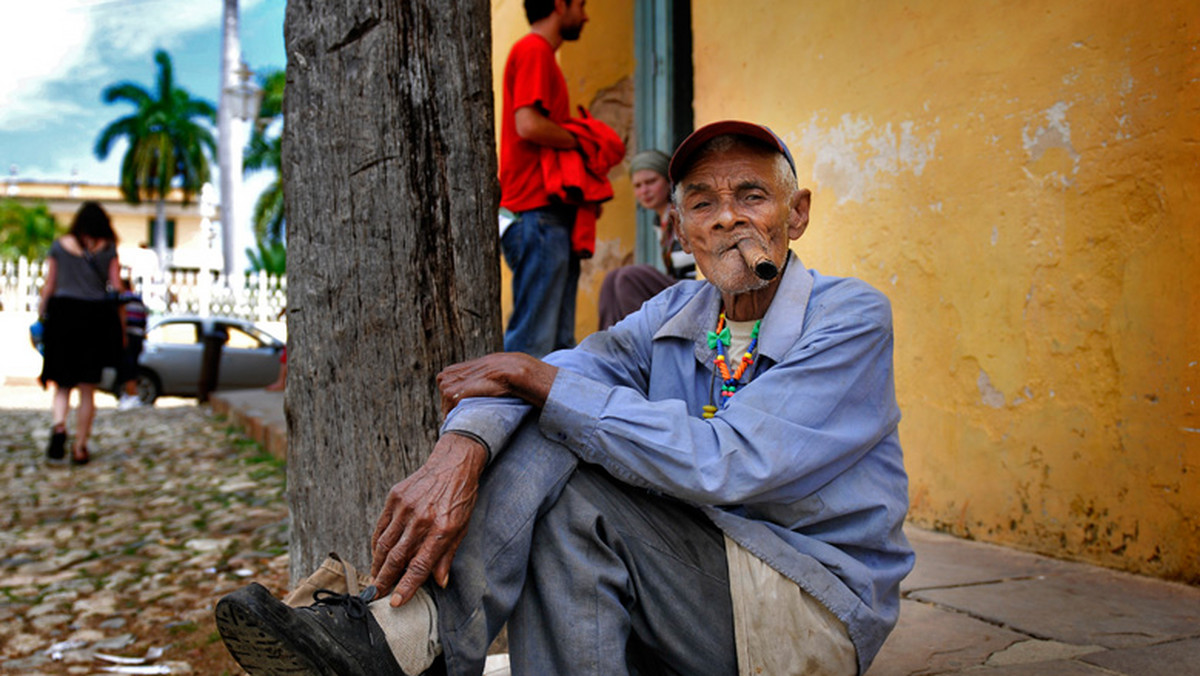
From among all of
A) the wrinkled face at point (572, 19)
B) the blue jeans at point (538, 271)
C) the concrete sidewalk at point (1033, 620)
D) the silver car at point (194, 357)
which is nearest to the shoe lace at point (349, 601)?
the concrete sidewalk at point (1033, 620)

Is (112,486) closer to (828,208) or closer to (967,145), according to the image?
(828,208)

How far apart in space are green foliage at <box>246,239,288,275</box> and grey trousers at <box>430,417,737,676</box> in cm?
3399

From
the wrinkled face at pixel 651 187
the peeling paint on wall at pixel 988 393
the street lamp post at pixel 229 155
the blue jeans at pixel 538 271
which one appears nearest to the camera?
the peeling paint on wall at pixel 988 393

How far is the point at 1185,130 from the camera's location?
2766 millimetres

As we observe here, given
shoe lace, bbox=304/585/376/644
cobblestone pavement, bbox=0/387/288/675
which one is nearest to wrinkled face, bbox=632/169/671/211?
cobblestone pavement, bbox=0/387/288/675

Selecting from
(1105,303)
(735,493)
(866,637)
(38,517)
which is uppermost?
(1105,303)

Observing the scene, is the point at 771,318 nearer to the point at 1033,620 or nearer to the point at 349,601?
the point at 349,601

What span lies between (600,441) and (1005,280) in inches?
88.4

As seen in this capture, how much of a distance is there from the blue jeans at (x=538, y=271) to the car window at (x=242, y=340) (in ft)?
36.5

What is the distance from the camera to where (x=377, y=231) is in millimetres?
2268

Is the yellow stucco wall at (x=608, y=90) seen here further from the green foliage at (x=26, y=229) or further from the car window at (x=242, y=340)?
the green foliage at (x=26, y=229)

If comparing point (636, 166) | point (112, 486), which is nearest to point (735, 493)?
point (636, 166)

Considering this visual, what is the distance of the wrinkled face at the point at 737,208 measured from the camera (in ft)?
6.38

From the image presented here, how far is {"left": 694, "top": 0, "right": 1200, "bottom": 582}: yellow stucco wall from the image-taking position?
2824 millimetres
